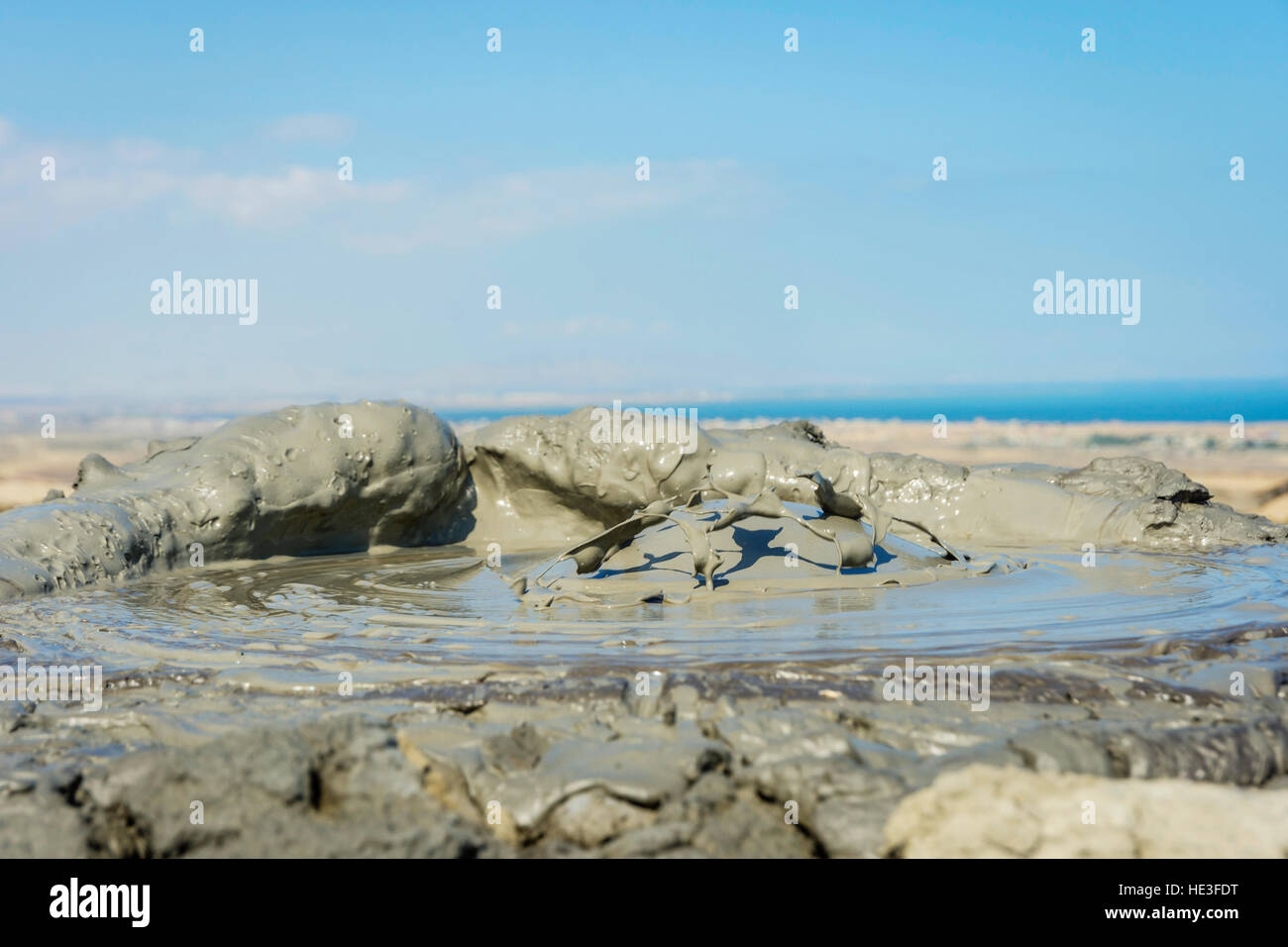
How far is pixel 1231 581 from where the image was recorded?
4.35 m

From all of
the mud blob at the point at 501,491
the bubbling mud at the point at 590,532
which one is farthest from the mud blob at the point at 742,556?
the mud blob at the point at 501,491

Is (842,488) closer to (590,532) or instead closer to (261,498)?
(590,532)
